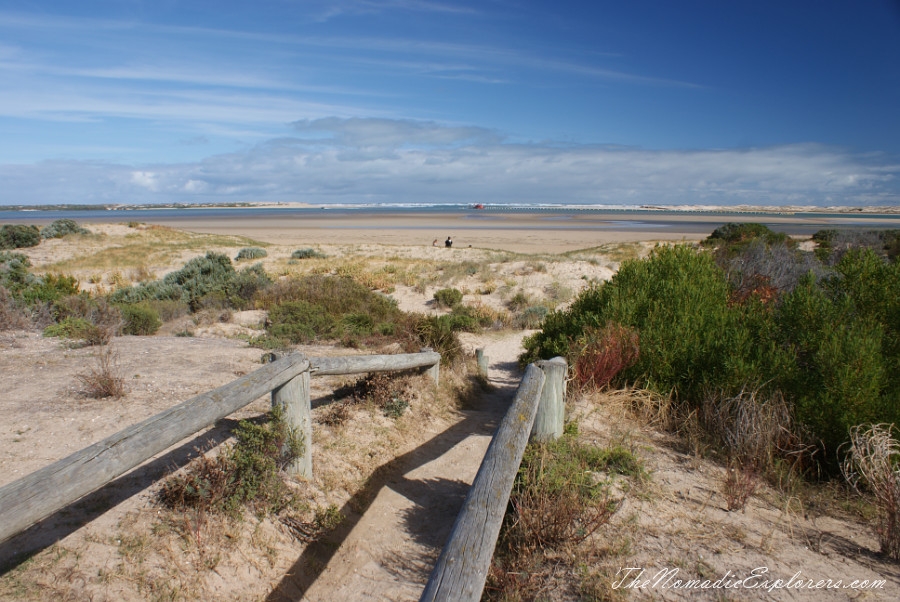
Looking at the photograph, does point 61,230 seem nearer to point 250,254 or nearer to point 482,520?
point 250,254

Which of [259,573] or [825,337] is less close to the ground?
[825,337]

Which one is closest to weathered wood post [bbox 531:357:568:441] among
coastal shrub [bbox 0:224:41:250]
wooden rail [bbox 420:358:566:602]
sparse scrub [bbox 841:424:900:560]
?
wooden rail [bbox 420:358:566:602]

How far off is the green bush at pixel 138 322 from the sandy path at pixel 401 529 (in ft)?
24.0

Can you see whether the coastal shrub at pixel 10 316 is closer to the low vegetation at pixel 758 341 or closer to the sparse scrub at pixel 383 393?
the sparse scrub at pixel 383 393

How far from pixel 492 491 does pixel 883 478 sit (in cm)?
298

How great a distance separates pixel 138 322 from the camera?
419 inches

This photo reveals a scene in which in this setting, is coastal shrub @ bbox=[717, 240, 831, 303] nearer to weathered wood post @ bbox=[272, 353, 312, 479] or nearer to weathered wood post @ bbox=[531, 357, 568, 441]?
weathered wood post @ bbox=[531, 357, 568, 441]

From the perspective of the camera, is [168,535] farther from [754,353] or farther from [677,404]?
[754,353]

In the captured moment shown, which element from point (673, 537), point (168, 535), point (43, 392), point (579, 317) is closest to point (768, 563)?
point (673, 537)

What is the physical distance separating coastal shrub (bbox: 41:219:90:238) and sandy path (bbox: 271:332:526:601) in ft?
115

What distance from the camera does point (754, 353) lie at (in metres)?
6.04

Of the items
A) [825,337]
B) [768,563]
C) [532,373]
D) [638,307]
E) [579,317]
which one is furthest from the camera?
[579,317]

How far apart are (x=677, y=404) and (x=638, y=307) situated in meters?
1.76

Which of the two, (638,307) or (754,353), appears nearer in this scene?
(754,353)
